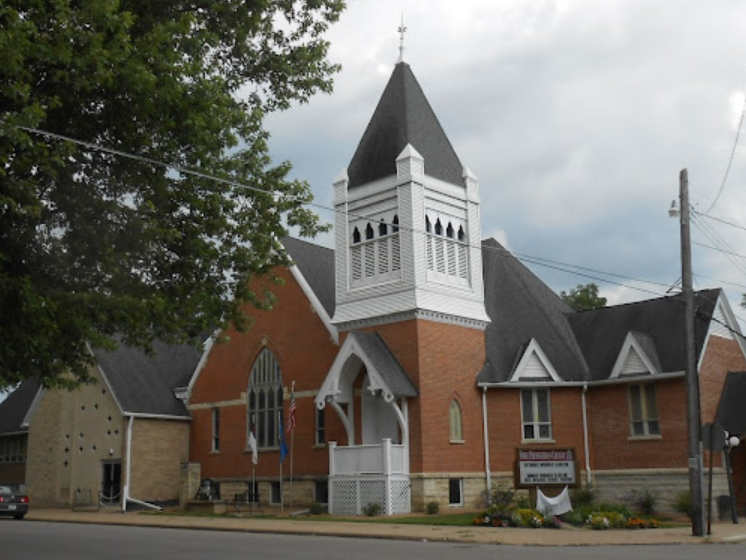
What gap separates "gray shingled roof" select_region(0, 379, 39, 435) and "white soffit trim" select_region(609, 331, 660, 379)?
2862cm

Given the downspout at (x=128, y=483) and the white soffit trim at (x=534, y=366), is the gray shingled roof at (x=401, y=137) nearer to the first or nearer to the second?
the white soffit trim at (x=534, y=366)

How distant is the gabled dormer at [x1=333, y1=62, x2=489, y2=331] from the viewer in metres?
31.7

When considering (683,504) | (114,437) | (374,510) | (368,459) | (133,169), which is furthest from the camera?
(114,437)

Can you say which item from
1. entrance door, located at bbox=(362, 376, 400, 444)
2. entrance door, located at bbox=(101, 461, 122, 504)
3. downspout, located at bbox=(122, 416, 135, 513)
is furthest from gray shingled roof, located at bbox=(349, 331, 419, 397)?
entrance door, located at bbox=(101, 461, 122, 504)

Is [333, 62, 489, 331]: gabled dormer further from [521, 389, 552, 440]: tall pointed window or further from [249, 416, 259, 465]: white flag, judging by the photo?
[249, 416, 259, 465]: white flag

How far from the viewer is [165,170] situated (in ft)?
54.7

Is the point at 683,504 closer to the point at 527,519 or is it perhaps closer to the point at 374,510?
the point at 527,519

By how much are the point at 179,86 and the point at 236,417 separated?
24.8 m

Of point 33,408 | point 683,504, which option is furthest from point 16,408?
point 683,504

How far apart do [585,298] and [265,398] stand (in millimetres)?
26907

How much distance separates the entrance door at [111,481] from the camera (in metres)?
37.6

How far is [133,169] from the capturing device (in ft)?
53.8

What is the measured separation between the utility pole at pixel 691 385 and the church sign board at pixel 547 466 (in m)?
7.12

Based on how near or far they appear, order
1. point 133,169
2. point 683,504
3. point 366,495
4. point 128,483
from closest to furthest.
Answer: point 133,169 < point 683,504 < point 366,495 < point 128,483
